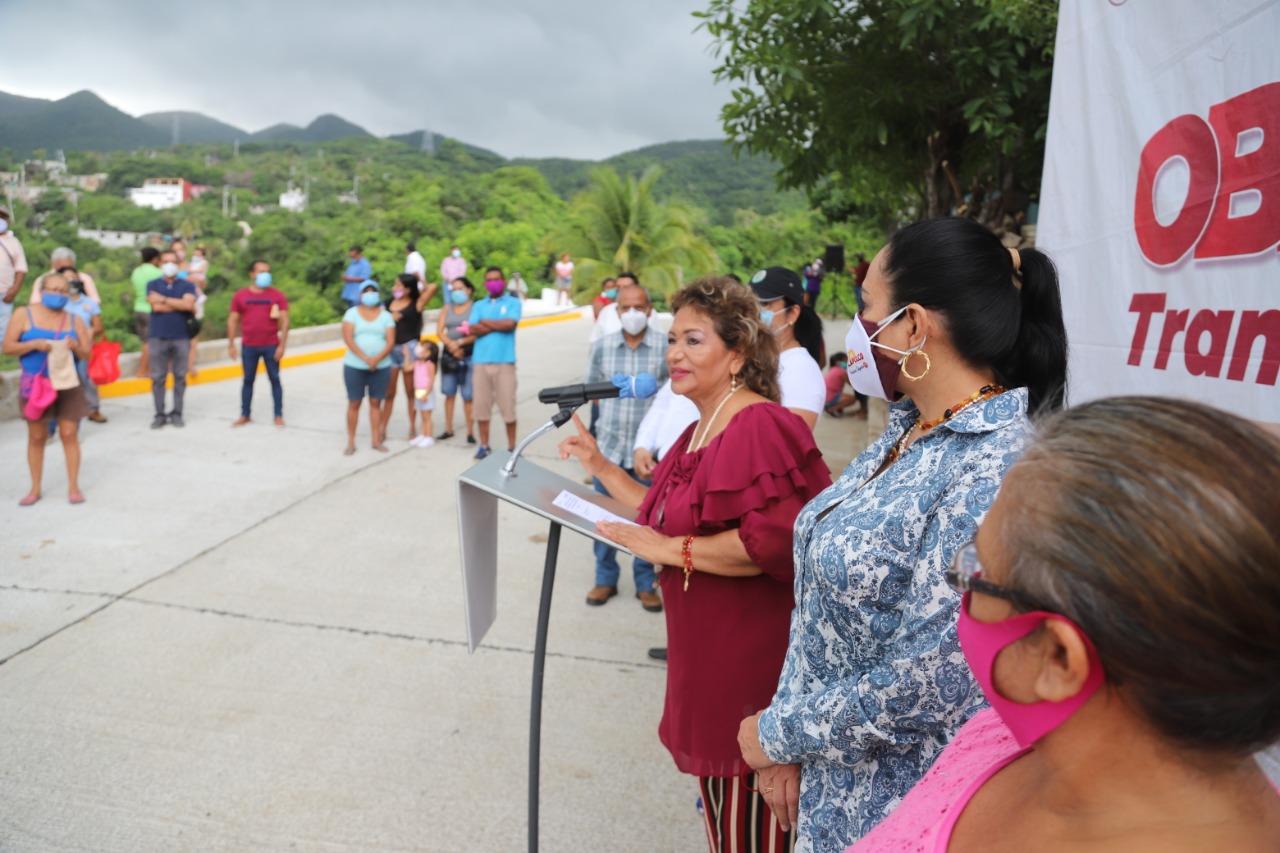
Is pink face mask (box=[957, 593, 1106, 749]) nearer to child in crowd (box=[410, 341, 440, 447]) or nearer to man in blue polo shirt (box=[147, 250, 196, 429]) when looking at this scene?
child in crowd (box=[410, 341, 440, 447])

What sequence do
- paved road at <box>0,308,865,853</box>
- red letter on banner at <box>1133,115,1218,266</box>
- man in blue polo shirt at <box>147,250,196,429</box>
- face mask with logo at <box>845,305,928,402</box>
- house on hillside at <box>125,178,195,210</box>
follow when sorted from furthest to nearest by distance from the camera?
house on hillside at <box>125,178,195,210</box> → man in blue polo shirt at <box>147,250,196,429</box> → paved road at <box>0,308,865,853</box> → red letter on banner at <box>1133,115,1218,266</box> → face mask with logo at <box>845,305,928,402</box>

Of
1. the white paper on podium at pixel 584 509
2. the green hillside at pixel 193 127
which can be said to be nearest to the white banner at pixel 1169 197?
the white paper on podium at pixel 584 509

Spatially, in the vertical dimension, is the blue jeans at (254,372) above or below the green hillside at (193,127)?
below

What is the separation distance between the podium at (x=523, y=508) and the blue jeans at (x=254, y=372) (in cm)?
788

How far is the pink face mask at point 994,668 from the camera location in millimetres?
877

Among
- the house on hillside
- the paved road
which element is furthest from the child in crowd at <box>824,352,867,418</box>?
the house on hillside

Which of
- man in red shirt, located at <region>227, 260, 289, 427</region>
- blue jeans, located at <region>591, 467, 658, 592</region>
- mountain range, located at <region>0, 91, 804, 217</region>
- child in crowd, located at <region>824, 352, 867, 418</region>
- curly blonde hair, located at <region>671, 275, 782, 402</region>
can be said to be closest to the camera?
curly blonde hair, located at <region>671, 275, 782, 402</region>

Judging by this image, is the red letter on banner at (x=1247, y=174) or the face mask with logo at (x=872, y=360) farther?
the red letter on banner at (x=1247, y=174)

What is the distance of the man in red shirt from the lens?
958 centimetres

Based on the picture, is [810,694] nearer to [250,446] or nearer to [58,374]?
[58,374]

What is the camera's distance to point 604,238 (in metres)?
32.1

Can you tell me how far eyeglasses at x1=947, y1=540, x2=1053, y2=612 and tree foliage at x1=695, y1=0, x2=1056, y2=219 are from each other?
5656 mm

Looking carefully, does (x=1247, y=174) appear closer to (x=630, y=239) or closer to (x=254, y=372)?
(x=254, y=372)

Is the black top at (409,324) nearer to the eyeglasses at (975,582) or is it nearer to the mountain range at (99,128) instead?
the eyeglasses at (975,582)
